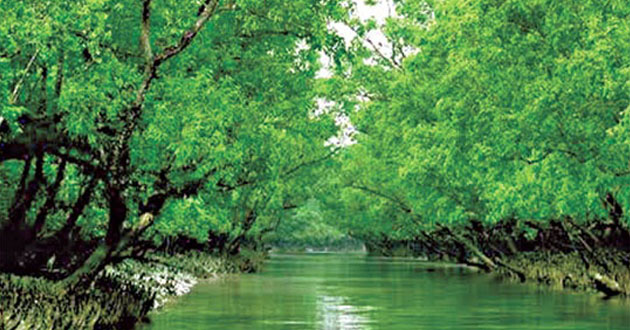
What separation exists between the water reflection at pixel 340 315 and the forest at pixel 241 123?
4.98 metres

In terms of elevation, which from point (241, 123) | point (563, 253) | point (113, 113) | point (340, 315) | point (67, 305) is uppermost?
point (241, 123)

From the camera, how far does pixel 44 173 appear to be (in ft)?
88.9

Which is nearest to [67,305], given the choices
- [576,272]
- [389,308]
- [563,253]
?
[389,308]

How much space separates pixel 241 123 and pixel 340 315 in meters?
6.84

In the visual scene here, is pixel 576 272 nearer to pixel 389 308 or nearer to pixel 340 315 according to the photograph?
pixel 389 308

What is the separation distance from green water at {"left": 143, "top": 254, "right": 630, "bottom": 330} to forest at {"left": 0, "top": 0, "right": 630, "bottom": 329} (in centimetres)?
203

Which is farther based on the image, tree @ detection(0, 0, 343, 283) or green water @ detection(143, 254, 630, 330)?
green water @ detection(143, 254, 630, 330)

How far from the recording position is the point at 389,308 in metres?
34.5

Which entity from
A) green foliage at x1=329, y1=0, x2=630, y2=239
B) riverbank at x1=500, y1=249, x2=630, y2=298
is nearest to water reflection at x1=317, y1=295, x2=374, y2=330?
green foliage at x1=329, y1=0, x2=630, y2=239

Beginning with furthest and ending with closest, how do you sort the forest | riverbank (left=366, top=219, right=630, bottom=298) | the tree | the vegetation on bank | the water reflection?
riverbank (left=366, top=219, right=630, bottom=298), the vegetation on bank, the water reflection, the forest, the tree

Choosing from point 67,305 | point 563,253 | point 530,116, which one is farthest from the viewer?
point 563,253

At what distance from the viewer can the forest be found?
880 inches

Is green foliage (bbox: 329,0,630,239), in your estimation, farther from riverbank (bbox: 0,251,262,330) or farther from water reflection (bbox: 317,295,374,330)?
riverbank (bbox: 0,251,262,330)

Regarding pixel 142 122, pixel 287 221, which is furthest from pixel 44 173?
pixel 287 221
